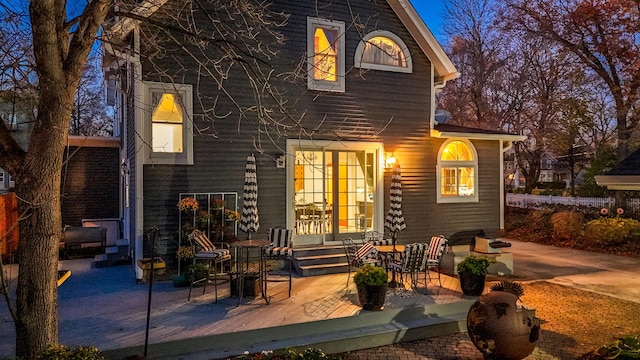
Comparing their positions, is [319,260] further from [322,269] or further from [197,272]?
[197,272]

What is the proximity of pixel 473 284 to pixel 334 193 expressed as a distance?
12.8 feet

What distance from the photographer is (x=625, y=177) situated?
4875 mm

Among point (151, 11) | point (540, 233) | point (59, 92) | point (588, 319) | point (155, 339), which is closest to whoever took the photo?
point (59, 92)

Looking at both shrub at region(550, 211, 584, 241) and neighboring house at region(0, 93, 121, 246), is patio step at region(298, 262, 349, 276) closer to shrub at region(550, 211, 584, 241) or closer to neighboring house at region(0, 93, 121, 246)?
neighboring house at region(0, 93, 121, 246)

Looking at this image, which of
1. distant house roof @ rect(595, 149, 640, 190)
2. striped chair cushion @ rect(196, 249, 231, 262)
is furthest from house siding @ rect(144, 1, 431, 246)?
distant house roof @ rect(595, 149, 640, 190)

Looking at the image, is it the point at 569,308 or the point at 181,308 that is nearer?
the point at 181,308

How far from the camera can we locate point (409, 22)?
11.0 metres

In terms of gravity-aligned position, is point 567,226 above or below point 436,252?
below

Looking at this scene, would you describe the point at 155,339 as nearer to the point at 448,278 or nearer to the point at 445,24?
the point at 448,278

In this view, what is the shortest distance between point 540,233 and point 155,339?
1537cm

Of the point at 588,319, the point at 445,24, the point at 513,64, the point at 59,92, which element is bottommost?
the point at 588,319

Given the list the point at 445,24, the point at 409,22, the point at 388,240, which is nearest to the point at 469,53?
the point at 445,24

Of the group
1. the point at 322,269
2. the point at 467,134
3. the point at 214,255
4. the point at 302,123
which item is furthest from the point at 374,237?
the point at 214,255

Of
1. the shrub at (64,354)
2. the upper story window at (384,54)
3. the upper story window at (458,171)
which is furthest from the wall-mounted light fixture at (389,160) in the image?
the shrub at (64,354)
